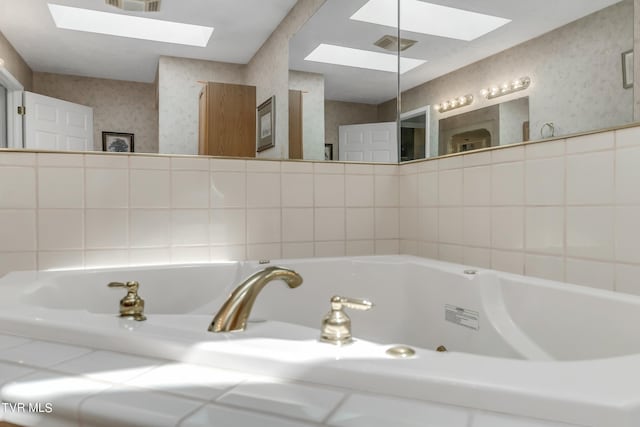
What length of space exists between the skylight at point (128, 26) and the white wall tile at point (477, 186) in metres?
1.12

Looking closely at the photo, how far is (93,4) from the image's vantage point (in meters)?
1.49

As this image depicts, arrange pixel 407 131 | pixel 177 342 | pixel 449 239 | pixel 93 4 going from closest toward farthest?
pixel 177 342
pixel 93 4
pixel 449 239
pixel 407 131

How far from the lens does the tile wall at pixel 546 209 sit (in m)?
1.01

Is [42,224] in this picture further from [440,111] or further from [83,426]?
[440,111]

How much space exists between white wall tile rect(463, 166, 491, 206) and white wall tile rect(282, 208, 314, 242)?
62 cm

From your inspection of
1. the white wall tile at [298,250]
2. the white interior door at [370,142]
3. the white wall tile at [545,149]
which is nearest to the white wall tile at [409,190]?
the white interior door at [370,142]

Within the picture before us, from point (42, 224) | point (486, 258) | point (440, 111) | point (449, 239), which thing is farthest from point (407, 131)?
point (42, 224)

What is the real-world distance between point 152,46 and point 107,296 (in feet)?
3.00

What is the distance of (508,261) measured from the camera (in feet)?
4.40

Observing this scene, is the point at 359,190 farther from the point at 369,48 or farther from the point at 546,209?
the point at 546,209

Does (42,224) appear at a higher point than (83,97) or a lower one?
lower

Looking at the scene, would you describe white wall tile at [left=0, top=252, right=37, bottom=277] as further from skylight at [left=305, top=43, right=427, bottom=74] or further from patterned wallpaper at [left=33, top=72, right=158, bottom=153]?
skylight at [left=305, top=43, right=427, bottom=74]

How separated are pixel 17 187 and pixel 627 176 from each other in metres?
1.79

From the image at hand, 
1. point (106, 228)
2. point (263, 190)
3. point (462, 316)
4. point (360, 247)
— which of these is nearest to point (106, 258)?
point (106, 228)
